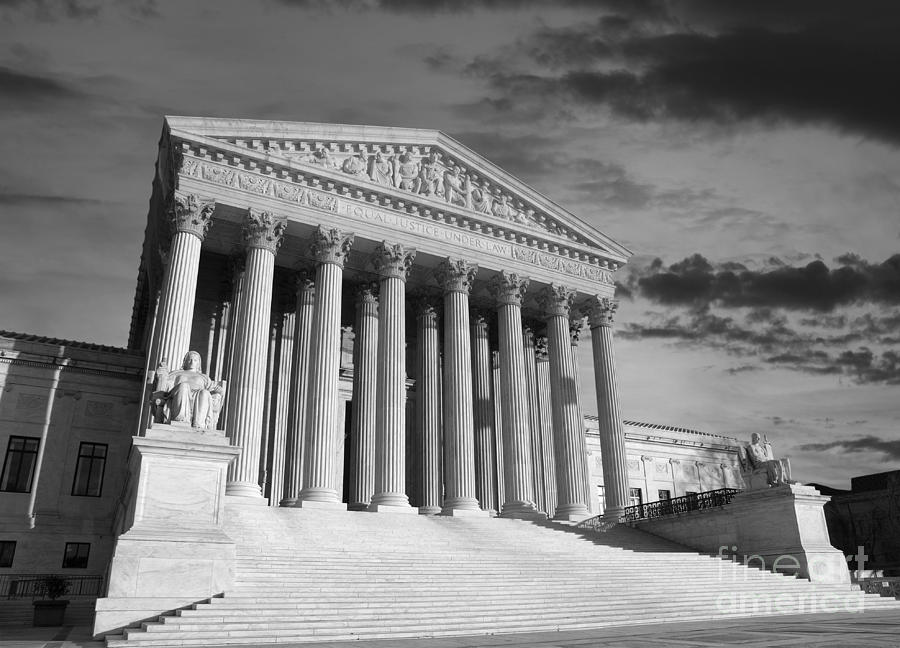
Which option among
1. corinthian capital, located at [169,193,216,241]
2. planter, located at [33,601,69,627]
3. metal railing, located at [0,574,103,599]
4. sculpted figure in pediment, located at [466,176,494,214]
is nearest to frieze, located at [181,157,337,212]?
corinthian capital, located at [169,193,216,241]

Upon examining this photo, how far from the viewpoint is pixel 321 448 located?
27688mm

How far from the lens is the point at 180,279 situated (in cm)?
2694

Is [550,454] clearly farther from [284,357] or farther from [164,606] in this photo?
[164,606]

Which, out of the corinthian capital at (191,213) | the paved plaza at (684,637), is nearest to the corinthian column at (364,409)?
the corinthian capital at (191,213)

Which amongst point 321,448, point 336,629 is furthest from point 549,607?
point 321,448

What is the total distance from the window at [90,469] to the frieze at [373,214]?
13562mm

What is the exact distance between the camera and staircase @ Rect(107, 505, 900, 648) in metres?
14.8

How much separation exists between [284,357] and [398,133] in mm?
12797

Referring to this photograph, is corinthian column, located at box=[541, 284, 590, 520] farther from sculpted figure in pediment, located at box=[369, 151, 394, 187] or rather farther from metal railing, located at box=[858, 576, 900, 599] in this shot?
metal railing, located at box=[858, 576, 900, 599]

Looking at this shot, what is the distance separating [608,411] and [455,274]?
11.2 m

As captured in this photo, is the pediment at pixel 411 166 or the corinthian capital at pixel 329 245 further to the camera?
the corinthian capital at pixel 329 245

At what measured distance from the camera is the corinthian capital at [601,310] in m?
38.8

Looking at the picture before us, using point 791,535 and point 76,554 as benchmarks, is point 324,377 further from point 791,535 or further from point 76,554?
point 791,535

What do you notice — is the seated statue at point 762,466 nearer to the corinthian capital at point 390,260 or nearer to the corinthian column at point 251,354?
the corinthian capital at point 390,260
